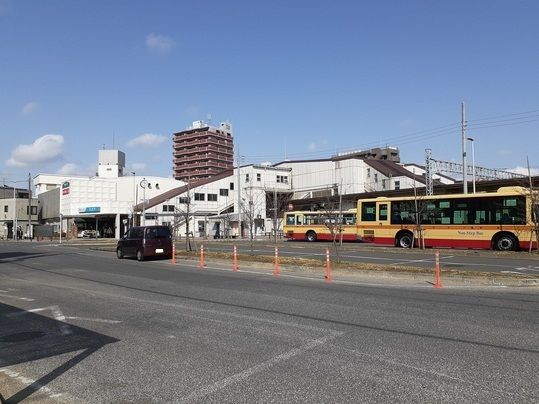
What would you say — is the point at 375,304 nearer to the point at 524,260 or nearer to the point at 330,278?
the point at 330,278

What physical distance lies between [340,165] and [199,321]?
78.8 m

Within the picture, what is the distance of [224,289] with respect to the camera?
→ 13.9 meters

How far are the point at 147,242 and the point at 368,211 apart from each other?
1458cm

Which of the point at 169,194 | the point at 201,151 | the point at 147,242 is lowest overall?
the point at 147,242

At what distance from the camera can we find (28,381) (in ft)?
19.6

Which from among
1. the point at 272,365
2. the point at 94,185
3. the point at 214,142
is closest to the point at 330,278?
the point at 272,365

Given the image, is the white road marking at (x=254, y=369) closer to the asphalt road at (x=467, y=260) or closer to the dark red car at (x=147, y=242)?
the asphalt road at (x=467, y=260)

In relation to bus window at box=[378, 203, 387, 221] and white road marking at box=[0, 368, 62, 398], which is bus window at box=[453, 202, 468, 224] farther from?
white road marking at box=[0, 368, 62, 398]

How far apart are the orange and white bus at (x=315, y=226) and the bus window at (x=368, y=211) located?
9469 mm

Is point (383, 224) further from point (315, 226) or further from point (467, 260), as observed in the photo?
point (315, 226)

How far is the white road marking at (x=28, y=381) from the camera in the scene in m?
5.52

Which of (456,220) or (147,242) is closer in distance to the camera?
(147,242)

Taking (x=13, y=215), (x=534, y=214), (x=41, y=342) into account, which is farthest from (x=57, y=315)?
(x=13, y=215)

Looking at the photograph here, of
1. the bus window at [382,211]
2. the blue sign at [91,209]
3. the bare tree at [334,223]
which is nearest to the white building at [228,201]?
the blue sign at [91,209]
